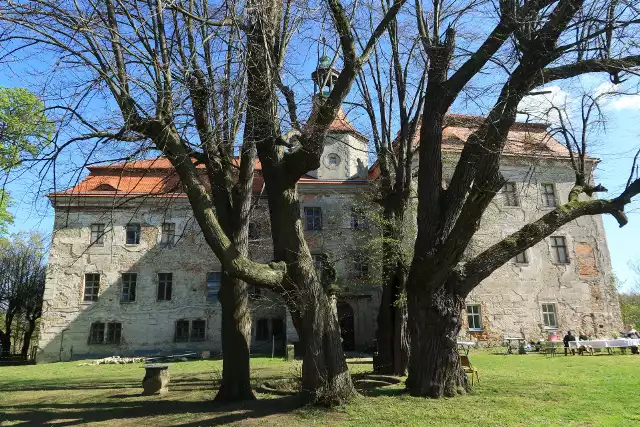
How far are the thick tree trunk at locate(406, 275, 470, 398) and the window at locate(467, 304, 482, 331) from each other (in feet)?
46.4

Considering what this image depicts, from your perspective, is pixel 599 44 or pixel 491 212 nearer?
pixel 599 44

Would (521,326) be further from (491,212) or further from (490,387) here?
(490,387)

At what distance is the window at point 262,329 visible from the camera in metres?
23.2

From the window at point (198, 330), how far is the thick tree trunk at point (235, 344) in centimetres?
1476

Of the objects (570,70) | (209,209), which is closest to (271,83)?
(209,209)

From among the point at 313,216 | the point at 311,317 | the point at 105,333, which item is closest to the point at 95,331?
the point at 105,333

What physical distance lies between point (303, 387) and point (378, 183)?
26.2 ft

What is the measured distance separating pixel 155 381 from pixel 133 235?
15.3 metres

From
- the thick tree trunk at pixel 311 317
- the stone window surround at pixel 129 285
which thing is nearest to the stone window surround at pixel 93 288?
the stone window surround at pixel 129 285

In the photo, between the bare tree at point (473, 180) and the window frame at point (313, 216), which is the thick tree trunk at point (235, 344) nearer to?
the bare tree at point (473, 180)

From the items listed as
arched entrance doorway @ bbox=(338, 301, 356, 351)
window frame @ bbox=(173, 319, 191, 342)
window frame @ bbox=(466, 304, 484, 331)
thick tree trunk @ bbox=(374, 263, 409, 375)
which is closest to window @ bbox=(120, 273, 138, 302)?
window frame @ bbox=(173, 319, 191, 342)

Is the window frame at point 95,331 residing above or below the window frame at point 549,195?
below

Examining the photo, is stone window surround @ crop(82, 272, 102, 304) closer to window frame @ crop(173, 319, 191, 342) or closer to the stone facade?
the stone facade

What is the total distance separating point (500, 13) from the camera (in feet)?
25.5
